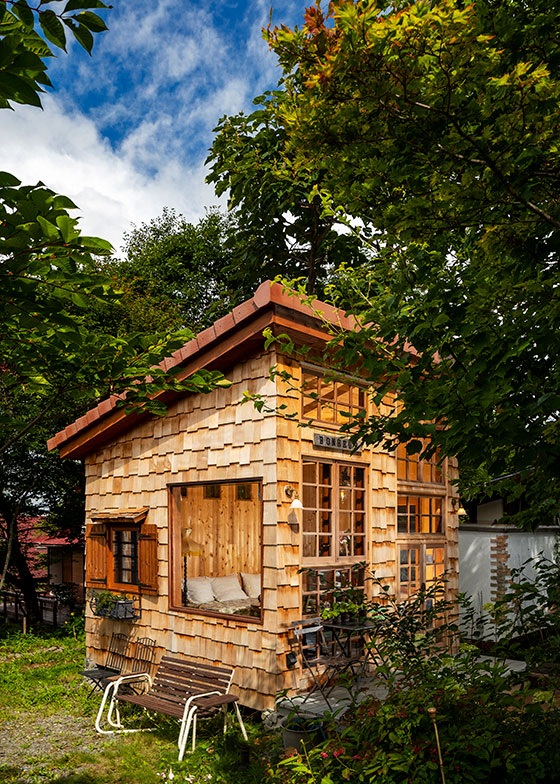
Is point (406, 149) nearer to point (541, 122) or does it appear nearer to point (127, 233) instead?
point (541, 122)

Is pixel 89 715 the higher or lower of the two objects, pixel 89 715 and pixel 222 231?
the lower

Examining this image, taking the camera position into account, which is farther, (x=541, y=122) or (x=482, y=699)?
(x=482, y=699)

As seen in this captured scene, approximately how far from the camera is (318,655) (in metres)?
7.44

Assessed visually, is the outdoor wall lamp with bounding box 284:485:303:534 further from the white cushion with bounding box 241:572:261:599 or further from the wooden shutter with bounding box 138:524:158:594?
the white cushion with bounding box 241:572:261:599

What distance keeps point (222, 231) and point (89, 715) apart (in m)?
16.1

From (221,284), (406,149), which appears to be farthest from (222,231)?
(406,149)

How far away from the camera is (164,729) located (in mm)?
7500

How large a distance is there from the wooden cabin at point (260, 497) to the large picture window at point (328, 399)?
24 mm

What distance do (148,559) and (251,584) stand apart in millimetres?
4434

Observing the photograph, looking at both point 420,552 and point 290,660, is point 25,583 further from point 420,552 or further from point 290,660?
point 290,660

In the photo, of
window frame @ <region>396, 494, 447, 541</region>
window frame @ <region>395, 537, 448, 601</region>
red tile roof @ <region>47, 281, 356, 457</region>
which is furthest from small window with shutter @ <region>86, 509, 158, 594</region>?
window frame @ <region>396, 494, 447, 541</region>

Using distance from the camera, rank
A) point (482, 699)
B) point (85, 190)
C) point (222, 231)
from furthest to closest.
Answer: point (85, 190), point (222, 231), point (482, 699)

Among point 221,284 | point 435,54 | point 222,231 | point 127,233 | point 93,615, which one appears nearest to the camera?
point 435,54

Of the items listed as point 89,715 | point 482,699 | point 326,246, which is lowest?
point 89,715
